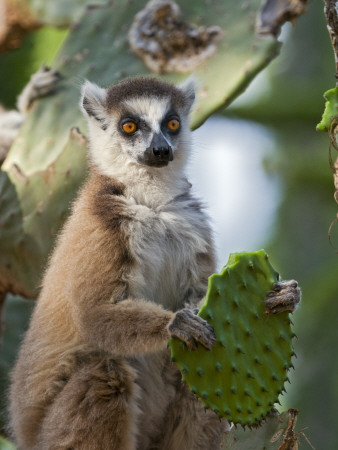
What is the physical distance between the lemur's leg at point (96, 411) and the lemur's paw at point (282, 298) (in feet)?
2.56

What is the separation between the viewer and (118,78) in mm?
4312

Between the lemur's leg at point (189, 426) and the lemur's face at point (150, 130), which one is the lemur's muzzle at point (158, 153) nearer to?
the lemur's face at point (150, 130)

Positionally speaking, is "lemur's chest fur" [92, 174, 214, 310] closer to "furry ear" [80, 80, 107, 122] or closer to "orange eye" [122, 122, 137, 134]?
"orange eye" [122, 122, 137, 134]

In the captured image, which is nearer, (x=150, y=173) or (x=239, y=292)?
(x=239, y=292)

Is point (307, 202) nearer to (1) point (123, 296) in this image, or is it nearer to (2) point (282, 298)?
(1) point (123, 296)

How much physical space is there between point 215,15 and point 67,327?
192 cm

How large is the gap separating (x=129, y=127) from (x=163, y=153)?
0.30 meters

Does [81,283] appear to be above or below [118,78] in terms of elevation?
below

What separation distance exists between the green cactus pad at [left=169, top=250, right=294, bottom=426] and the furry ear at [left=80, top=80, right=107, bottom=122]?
4.90 feet

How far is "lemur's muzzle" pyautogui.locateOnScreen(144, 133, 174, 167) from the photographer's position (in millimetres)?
3561

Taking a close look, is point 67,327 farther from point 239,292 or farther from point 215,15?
point 215,15

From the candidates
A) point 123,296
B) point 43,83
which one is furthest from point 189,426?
point 43,83

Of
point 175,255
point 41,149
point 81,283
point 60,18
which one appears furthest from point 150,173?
point 60,18

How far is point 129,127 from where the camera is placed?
148 inches
